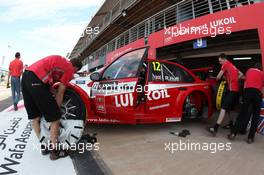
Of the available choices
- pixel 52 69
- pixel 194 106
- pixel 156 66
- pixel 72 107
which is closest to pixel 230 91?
pixel 194 106

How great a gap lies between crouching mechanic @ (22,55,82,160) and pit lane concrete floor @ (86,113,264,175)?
846 millimetres

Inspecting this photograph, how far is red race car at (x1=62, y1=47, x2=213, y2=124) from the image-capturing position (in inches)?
172

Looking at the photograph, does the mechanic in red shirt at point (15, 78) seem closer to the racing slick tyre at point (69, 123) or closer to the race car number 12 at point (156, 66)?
the racing slick tyre at point (69, 123)

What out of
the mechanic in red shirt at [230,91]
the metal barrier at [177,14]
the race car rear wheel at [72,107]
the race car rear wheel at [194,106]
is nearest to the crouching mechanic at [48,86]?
the race car rear wheel at [72,107]

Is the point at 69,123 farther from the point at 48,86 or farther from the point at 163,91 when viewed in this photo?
the point at 163,91

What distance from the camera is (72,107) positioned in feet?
12.3

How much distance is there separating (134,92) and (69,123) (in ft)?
4.26

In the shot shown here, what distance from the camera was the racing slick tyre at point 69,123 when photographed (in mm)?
3449

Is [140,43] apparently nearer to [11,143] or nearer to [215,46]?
[215,46]

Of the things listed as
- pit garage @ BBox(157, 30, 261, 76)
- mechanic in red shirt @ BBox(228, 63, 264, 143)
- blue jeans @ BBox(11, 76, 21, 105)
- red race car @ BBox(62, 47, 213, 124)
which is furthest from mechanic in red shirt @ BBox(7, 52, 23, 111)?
mechanic in red shirt @ BBox(228, 63, 264, 143)

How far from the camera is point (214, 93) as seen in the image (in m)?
5.75

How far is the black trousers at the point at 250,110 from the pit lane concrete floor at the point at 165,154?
24 centimetres

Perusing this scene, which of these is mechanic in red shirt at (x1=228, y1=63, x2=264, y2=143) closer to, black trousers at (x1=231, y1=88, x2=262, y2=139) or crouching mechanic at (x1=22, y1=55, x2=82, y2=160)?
black trousers at (x1=231, y1=88, x2=262, y2=139)

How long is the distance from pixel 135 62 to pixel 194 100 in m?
1.85
